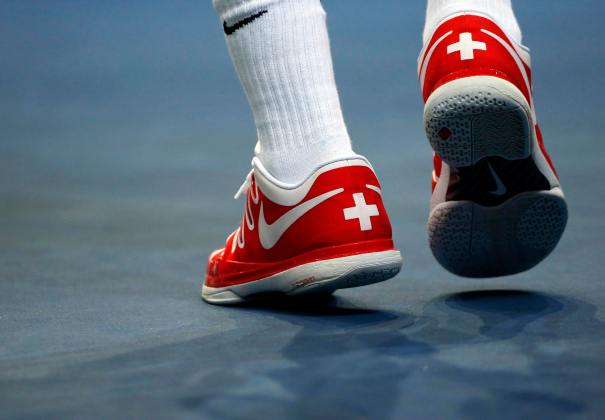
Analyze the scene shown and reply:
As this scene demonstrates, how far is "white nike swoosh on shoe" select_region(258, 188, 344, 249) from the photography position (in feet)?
3.19

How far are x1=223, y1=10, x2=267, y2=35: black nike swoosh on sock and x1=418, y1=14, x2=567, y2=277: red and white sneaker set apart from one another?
20 cm

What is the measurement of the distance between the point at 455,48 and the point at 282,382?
0.46 m

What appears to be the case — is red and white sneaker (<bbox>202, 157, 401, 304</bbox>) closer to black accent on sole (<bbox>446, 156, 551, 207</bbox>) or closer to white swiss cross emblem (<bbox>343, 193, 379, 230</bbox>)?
white swiss cross emblem (<bbox>343, 193, 379, 230</bbox>)

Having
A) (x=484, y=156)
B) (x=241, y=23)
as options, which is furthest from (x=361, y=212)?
(x=241, y=23)

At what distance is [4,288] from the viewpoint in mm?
1272

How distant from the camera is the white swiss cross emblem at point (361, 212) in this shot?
957mm

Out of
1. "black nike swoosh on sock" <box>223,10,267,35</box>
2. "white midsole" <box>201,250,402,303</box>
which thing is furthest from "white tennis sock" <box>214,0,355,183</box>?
"white midsole" <box>201,250,402,303</box>

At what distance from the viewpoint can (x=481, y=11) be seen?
1.00 meters

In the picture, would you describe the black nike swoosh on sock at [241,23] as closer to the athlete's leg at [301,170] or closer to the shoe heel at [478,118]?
the athlete's leg at [301,170]

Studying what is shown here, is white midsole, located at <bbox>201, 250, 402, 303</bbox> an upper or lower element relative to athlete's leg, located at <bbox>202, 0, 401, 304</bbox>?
lower

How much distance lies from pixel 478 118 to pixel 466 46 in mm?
93

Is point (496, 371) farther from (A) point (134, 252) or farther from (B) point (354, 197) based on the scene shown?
(A) point (134, 252)

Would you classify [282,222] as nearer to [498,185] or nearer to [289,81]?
[289,81]

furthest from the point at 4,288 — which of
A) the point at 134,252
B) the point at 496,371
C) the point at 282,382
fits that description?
the point at 496,371
